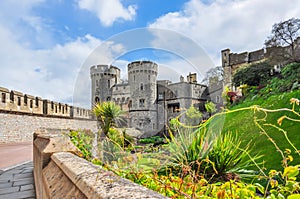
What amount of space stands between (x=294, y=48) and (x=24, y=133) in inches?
764

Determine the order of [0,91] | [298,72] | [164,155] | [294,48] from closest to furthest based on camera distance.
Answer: [164,155]
[298,72]
[0,91]
[294,48]

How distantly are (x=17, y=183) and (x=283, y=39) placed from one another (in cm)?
1615

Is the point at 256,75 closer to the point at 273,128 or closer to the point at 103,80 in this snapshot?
the point at 273,128

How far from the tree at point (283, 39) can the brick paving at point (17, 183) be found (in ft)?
48.9

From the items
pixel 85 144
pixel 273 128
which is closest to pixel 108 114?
pixel 85 144

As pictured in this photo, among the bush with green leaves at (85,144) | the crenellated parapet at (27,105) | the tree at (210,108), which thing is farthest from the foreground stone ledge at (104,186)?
the crenellated parapet at (27,105)

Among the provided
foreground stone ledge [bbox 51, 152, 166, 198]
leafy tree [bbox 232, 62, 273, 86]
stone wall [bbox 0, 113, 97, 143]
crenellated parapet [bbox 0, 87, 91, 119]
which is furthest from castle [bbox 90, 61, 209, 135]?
leafy tree [bbox 232, 62, 273, 86]

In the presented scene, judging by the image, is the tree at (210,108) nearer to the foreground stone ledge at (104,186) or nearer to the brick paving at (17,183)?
the foreground stone ledge at (104,186)

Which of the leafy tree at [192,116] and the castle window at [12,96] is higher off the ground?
the castle window at [12,96]

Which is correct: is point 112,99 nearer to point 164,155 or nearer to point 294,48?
point 164,155

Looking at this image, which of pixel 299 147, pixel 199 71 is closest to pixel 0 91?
pixel 199 71

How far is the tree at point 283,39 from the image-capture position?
45.0 ft

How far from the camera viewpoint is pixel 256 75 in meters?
15.0

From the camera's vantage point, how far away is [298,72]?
34.0ft
